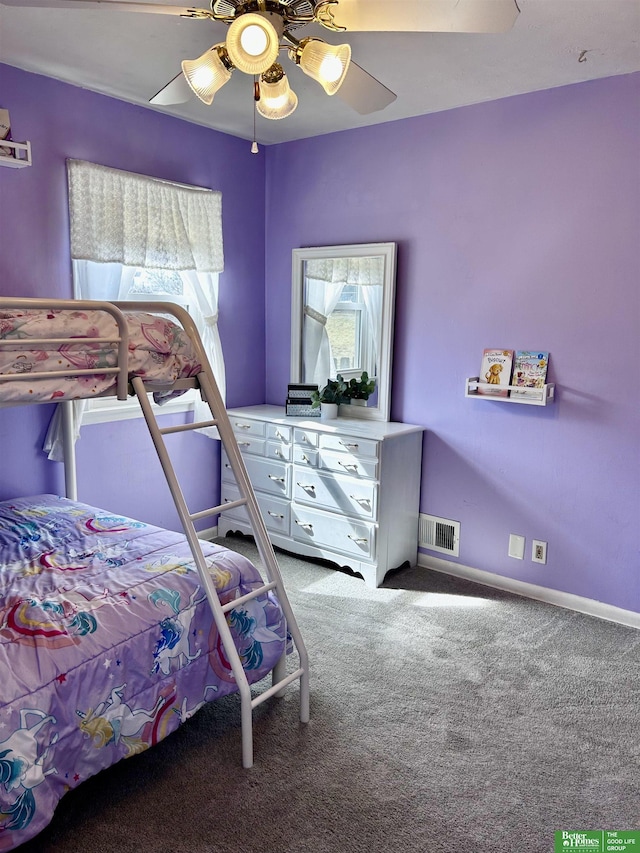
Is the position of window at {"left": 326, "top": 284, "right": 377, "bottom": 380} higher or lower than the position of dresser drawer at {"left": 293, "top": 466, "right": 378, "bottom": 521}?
higher

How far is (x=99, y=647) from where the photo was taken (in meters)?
1.88

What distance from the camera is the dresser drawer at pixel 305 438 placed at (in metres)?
3.69

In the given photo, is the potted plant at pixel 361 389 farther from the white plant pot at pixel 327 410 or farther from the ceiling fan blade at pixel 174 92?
the ceiling fan blade at pixel 174 92

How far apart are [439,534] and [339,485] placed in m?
0.67

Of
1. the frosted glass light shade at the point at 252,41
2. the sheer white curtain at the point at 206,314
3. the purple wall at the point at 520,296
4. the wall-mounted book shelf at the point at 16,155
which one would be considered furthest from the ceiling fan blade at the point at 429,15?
the sheer white curtain at the point at 206,314

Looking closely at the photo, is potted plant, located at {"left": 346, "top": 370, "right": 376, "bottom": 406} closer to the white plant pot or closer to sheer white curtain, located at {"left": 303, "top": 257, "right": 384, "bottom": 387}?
the white plant pot

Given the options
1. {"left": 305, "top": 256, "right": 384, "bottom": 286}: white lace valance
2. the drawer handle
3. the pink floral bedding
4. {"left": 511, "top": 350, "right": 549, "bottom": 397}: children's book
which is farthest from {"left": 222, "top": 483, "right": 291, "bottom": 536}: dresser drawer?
the pink floral bedding

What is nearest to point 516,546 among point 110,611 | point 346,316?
point 346,316

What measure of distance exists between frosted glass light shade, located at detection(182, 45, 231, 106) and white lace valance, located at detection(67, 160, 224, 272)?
1439mm

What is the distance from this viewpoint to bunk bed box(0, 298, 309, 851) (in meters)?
1.73

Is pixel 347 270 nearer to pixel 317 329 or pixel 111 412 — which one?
pixel 317 329

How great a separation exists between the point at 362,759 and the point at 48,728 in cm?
102

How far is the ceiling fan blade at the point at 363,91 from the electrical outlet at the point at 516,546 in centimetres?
224

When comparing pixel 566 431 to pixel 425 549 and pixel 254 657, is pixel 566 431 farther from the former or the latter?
pixel 254 657
